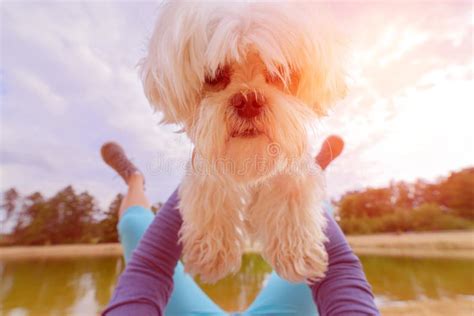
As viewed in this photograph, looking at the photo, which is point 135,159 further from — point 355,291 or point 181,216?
point 355,291

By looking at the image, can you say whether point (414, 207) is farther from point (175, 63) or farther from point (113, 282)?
point (113, 282)

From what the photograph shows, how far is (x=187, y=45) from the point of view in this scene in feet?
1.62

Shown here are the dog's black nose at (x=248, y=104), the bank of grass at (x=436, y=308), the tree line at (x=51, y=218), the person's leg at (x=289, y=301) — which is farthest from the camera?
the tree line at (x=51, y=218)

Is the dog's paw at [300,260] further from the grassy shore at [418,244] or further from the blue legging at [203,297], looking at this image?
the grassy shore at [418,244]

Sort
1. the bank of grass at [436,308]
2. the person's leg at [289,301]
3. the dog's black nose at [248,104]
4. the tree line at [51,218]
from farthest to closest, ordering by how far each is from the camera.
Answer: the tree line at [51,218] < the bank of grass at [436,308] < the person's leg at [289,301] < the dog's black nose at [248,104]

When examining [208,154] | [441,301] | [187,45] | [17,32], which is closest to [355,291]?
[208,154]

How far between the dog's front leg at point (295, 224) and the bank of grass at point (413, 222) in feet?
1.78

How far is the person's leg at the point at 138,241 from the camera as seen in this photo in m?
0.73

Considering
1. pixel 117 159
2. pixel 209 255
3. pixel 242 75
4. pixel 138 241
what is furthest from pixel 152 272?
pixel 117 159

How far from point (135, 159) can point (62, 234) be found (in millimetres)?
537

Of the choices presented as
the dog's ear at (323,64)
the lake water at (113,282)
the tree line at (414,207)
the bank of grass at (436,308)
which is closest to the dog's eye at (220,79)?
the dog's ear at (323,64)

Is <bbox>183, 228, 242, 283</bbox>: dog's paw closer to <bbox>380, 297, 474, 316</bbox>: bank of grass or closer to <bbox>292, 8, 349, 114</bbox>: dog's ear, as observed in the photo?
<bbox>292, 8, 349, 114</bbox>: dog's ear

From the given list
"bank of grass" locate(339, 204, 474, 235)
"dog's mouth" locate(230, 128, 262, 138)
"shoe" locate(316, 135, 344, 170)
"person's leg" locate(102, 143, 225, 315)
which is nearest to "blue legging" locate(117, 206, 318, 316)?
"person's leg" locate(102, 143, 225, 315)

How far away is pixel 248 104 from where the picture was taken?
0.46 m
